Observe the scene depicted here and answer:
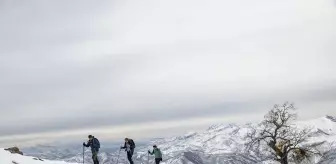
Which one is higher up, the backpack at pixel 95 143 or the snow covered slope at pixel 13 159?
the backpack at pixel 95 143

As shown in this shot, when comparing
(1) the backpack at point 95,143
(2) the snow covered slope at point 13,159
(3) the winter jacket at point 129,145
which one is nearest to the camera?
(1) the backpack at point 95,143

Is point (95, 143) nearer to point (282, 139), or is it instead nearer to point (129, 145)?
point (129, 145)

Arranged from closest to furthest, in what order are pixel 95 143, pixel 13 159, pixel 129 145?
pixel 95 143 < pixel 129 145 < pixel 13 159

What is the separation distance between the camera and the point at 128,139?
38.8m

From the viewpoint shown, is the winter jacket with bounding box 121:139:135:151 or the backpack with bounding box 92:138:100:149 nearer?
the backpack with bounding box 92:138:100:149

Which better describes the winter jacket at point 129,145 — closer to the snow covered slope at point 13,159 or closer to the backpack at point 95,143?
the backpack at point 95,143

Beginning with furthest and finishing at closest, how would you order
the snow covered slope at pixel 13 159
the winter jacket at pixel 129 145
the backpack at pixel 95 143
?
the snow covered slope at pixel 13 159 < the winter jacket at pixel 129 145 < the backpack at pixel 95 143

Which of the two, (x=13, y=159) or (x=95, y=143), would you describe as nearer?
(x=95, y=143)

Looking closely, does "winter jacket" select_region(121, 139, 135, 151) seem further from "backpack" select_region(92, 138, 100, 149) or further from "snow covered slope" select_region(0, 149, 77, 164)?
"snow covered slope" select_region(0, 149, 77, 164)

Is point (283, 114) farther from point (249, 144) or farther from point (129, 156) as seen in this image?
point (129, 156)

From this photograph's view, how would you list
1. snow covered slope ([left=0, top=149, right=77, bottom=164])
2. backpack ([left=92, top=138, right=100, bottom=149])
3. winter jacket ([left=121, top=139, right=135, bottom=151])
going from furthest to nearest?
snow covered slope ([left=0, top=149, right=77, bottom=164]) < winter jacket ([left=121, top=139, right=135, bottom=151]) < backpack ([left=92, top=138, right=100, bottom=149])

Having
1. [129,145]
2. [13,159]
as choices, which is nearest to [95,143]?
[129,145]

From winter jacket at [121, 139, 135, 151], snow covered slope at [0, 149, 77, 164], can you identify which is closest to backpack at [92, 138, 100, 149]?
winter jacket at [121, 139, 135, 151]

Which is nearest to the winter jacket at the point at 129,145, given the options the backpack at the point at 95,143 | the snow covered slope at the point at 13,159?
the backpack at the point at 95,143
